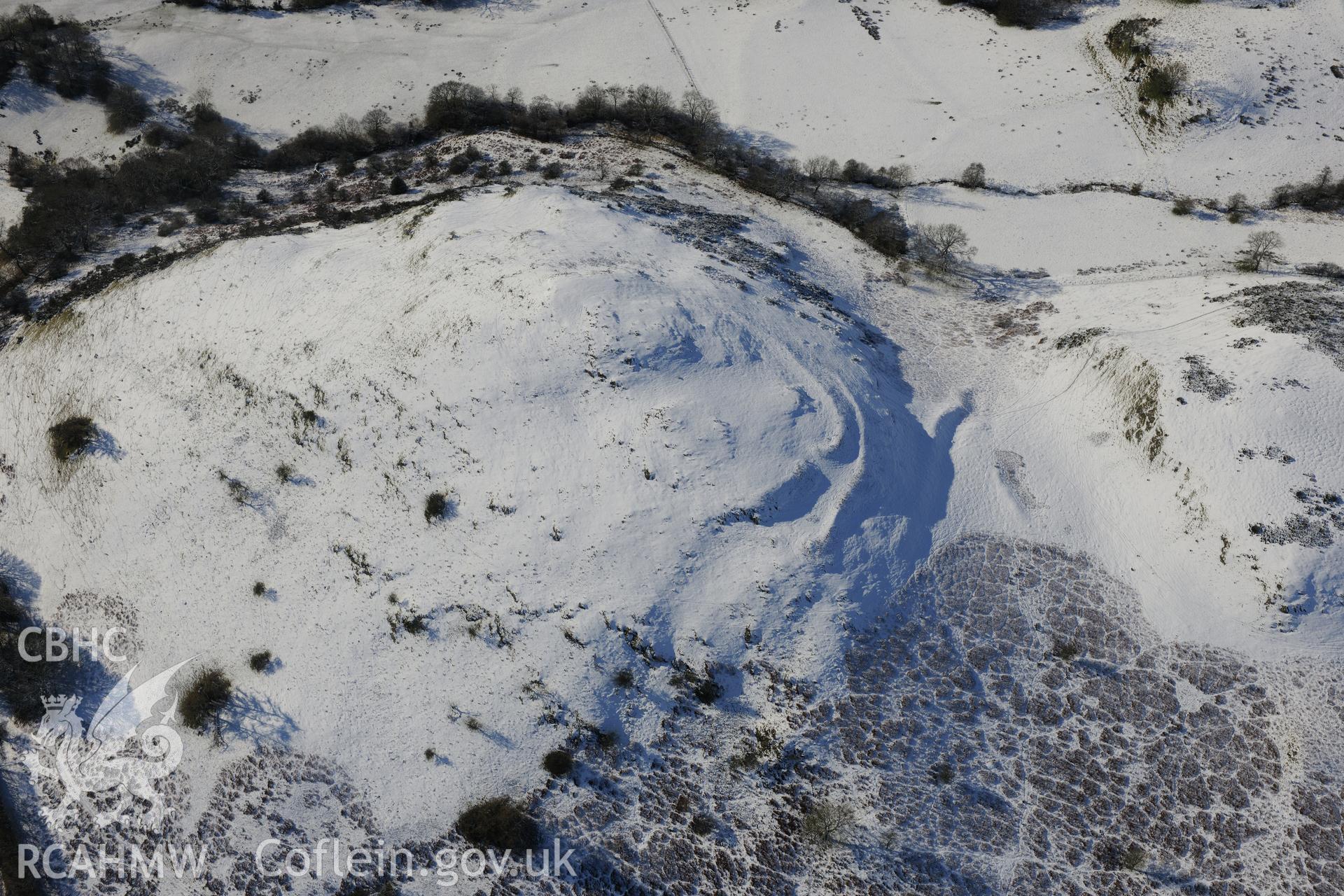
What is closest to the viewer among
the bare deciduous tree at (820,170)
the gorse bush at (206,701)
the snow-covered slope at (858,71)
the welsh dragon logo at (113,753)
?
the welsh dragon logo at (113,753)

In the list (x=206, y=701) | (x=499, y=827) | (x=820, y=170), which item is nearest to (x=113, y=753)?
(x=206, y=701)

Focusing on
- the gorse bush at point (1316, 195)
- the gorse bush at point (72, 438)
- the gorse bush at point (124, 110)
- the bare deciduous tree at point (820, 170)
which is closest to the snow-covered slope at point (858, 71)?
the gorse bush at point (1316, 195)

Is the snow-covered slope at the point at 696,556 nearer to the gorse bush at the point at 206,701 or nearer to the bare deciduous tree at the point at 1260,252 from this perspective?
the gorse bush at the point at 206,701

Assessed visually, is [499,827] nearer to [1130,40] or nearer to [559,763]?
[559,763]

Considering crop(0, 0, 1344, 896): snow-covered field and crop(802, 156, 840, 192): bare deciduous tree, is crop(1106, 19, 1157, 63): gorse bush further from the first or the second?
crop(802, 156, 840, 192): bare deciduous tree

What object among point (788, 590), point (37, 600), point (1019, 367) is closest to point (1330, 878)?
point (788, 590)

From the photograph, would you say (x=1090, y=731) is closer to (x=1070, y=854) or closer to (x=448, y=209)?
(x=1070, y=854)
